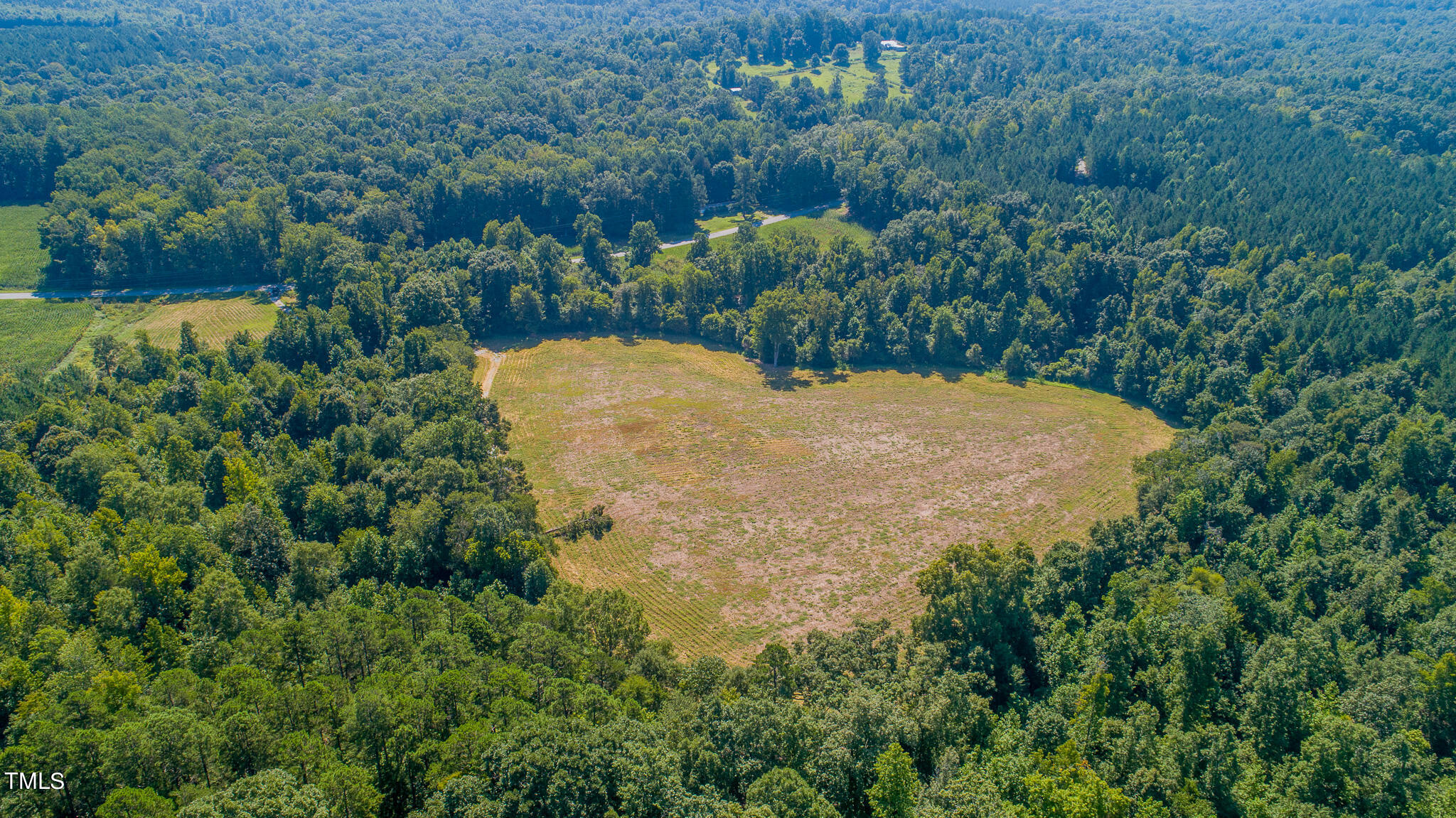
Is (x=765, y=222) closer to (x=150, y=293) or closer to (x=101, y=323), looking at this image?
(x=150, y=293)

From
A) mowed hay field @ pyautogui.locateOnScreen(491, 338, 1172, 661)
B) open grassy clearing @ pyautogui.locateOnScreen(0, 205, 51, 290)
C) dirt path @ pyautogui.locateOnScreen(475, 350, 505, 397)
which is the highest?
open grassy clearing @ pyautogui.locateOnScreen(0, 205, 51, 290)

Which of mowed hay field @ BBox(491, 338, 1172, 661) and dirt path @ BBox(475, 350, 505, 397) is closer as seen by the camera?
mowed hay field @ BBox(491, 338, 1172, 661)

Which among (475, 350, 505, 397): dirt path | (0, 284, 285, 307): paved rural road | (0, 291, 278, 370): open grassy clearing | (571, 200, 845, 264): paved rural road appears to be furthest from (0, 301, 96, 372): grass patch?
(571, 200, 845, 264): paved rural road

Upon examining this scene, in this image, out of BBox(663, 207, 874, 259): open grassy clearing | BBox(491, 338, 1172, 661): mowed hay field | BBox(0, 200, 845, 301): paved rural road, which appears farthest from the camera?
BBox(663, 207, 874, 259): open grassy clearing

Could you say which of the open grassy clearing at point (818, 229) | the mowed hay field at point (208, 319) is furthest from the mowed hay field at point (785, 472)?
the mowed hay field at point (208, 319)

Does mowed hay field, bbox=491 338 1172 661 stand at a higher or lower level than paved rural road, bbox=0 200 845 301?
lower

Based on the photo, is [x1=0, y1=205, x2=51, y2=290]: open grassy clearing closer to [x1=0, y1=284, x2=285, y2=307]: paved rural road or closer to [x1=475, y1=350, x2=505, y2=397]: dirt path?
[x1=0, y1=284, x2=285, y2=307]: paved rural road

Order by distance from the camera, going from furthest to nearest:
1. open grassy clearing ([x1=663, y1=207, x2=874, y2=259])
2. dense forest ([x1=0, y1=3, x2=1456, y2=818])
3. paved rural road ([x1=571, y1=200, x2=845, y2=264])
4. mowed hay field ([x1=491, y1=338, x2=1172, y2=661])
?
paved rural road ([x1=571, y1=200, x2=845, y2=264])
open grassy clearing ([x1=663, y1=207, x2=874, y2=259])
mowed hay field ([x1=491, y1=338, x2=1172, y2=661])
dense forest ([x1=0, y1=3, x2=1456, y2=818])
